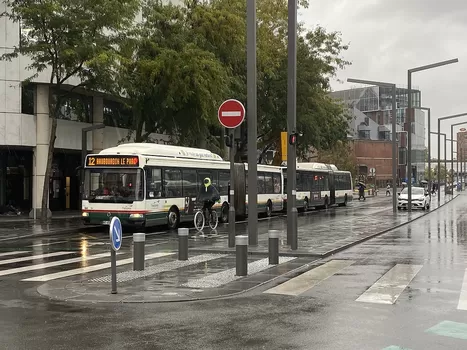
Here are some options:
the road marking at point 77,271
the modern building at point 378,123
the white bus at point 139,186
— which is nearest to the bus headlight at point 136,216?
the white bus at point 139,186

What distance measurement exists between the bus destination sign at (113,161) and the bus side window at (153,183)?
63cm

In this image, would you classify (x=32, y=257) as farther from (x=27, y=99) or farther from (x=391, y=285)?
(x=27, y=99)

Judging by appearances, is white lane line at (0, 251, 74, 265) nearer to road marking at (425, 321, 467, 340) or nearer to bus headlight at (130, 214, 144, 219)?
bus headlight at (130, 214, 144, 219)

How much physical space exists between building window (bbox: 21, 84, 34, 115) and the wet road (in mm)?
20547

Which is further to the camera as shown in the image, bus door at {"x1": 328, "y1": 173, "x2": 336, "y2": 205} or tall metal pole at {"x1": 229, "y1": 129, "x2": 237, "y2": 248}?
bus door at {"x1": 328, "y1": 173, "x2": 336, "y2": 205}

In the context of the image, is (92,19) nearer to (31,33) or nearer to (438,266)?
(31,33)

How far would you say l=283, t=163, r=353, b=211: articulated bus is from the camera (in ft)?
132

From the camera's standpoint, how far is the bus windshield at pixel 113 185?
22031mm

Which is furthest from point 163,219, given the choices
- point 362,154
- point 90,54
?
point 362,154

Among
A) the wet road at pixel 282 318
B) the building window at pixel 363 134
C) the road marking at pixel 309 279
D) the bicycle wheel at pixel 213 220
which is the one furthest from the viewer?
the building window at pixel 363 134

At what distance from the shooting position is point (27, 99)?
30.8m

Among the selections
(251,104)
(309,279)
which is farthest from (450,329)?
(251,104)

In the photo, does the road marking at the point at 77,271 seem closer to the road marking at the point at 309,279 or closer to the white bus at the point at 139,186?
the road marking at the point at 309,279

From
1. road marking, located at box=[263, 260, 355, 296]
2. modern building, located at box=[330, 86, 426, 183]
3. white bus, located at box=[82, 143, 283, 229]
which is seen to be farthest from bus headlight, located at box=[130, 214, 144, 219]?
modern building, located at box=[330, 86, 426, 183]
